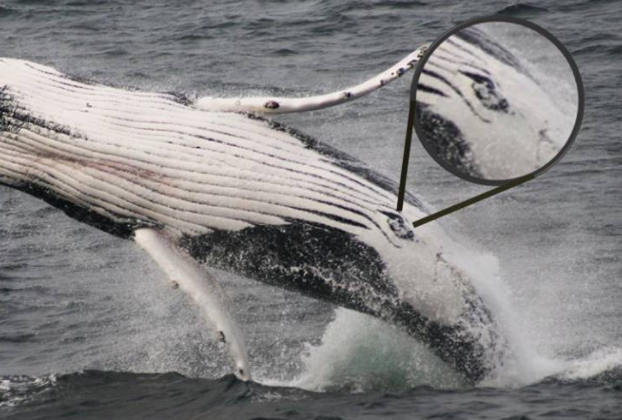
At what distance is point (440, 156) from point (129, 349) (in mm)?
5293

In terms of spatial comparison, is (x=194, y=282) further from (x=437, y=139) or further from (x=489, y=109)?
(x=489, y=109)

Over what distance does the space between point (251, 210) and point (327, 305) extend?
12.9ft

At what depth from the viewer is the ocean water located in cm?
1249

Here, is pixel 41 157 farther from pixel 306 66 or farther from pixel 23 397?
pixel 306 66

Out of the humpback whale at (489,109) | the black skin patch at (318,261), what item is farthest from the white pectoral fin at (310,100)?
the black skin patch at (318,261)

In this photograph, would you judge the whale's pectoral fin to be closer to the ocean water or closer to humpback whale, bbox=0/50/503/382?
humpback whale, bbox=0/50/503/382

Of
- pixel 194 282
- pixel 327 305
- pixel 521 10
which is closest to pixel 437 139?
pixel 194 282

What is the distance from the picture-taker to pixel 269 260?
12172 millimetres

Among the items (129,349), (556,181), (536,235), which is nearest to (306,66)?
(556,181)

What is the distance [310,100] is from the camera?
1186 centimetres

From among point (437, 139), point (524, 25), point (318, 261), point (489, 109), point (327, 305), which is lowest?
Result: point (327, 305)

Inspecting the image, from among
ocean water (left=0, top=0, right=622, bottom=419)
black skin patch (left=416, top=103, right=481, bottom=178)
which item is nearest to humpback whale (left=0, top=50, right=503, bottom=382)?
ocean water (left=0, top=0, right=622, bottom=419)

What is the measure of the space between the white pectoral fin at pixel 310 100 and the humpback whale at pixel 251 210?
0.02m

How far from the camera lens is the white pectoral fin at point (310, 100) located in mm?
11641
